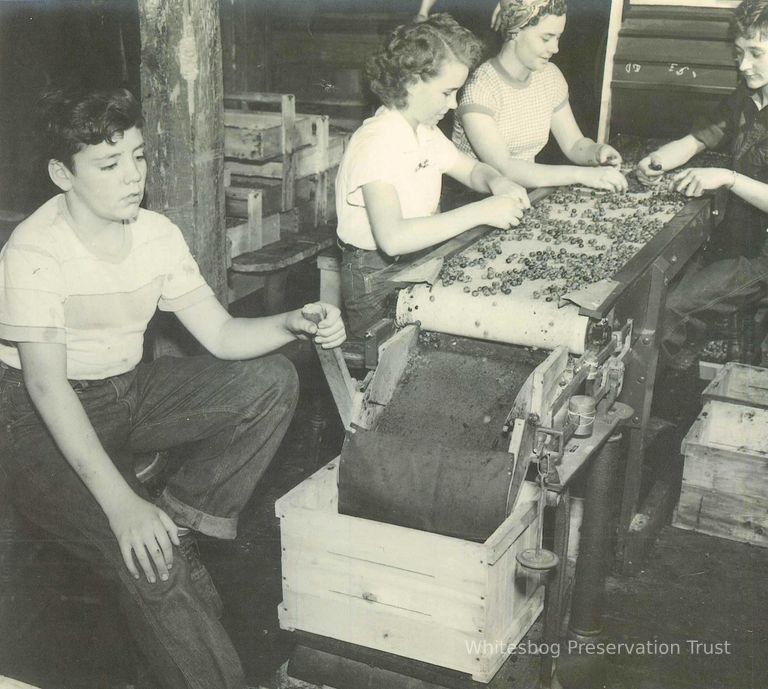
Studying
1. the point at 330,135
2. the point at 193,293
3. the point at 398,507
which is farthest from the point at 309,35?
the point at 398,507

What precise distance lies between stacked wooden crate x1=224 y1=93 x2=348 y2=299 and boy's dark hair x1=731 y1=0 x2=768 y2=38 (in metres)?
2.47

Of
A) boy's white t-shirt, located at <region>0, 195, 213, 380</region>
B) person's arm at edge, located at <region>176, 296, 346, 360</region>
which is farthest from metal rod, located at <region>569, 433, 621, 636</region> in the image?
boy's white t-shirt, located at <region>0, 195, 213, 380</region>

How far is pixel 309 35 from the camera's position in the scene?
7238 millimetres

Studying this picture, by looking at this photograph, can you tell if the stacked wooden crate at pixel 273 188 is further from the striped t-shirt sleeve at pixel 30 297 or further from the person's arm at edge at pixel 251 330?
the striped t-shirt sleeve at pixel 30 297

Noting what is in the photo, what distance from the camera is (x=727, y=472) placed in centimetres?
361

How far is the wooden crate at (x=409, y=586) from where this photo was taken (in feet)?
7.04

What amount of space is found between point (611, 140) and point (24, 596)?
166 inches

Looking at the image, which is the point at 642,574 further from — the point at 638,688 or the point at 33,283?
the point at 33,283

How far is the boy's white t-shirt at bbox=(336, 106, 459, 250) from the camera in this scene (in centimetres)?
323

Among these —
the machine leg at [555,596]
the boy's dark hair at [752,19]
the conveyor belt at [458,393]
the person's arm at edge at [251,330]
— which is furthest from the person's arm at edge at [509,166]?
the machine leg at [555,596]

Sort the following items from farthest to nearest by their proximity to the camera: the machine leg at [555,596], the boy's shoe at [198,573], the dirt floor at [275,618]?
the dirt floor at [275,618] → the boy's shoe at [198,573] → the machine leg at [555,596]

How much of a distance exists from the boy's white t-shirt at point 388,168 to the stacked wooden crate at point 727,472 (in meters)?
1.48

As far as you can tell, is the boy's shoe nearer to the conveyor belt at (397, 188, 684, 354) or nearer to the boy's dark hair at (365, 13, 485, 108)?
the conveyor belt at (397, 188, 684, 354)

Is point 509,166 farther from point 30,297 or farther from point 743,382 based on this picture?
point 30,297
